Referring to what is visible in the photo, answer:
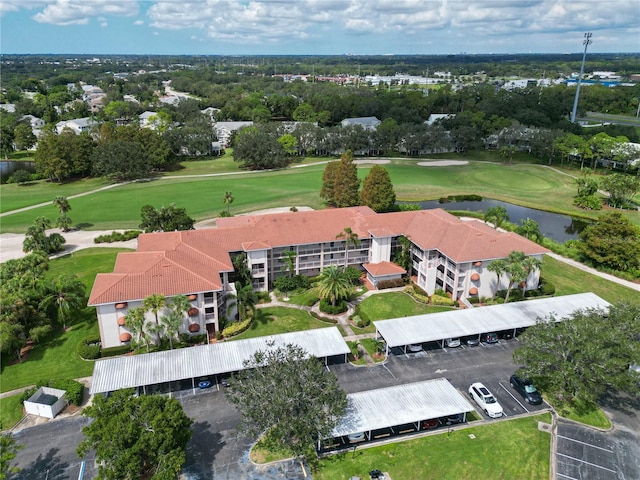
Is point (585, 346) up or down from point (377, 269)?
up

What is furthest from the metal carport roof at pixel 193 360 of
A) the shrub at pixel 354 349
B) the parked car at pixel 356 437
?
the parked car at pixel 356 437

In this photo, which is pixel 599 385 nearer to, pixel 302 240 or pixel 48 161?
pixel 302 240

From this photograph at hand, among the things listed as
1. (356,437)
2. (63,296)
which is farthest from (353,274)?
(63,296)

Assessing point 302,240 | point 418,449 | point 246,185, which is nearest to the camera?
point 418,449

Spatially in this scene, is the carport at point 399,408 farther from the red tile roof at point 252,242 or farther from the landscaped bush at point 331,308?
the red tile roof at point 252,242

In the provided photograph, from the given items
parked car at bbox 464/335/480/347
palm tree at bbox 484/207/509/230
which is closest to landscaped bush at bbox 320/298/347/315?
parked car at bbox 464/335/480/347

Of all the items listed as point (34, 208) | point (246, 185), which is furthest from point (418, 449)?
point (34, 208)

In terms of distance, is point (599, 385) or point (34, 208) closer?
point (599, 385)
